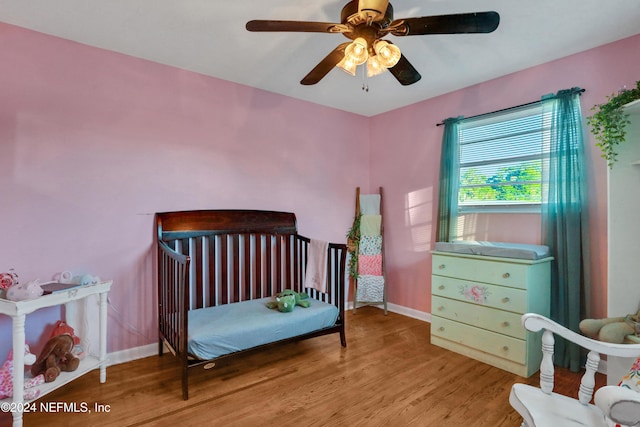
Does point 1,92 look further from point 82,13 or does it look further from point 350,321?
point 350,321

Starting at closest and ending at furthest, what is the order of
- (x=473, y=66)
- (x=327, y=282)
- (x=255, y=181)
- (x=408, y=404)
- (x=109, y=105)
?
1. (x=408, y=404)
2. (x=109, y=105)
3. (x=473, y=66)
4. (x=327, y=282)
5. (x=255, y=181)

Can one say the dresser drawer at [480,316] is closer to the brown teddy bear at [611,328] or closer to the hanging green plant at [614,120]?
the brown teddy bear at [611,328]

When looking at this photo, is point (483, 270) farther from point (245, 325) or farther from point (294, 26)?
point (294, 26)

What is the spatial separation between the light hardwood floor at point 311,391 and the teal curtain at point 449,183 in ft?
3.61

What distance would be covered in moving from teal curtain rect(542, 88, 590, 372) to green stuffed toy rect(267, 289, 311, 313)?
1.95m

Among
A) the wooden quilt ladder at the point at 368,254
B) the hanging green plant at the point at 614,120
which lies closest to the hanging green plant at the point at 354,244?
the wooden quilt ladder at the point at 368,254

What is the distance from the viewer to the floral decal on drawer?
2467 mm

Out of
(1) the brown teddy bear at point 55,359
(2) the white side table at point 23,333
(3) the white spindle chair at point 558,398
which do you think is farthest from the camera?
(1) the brown teddy bear at point 55,359

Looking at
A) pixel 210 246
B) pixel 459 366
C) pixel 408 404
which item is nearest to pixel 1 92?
pixel 210 246

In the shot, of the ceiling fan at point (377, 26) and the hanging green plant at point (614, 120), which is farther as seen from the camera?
the hanging green plant at point (614, 120)

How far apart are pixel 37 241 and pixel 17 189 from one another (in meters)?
0.36

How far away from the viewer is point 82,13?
1.96 meters

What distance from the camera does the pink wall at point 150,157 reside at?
2143 mm

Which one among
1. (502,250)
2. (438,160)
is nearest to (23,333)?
(502,250)
